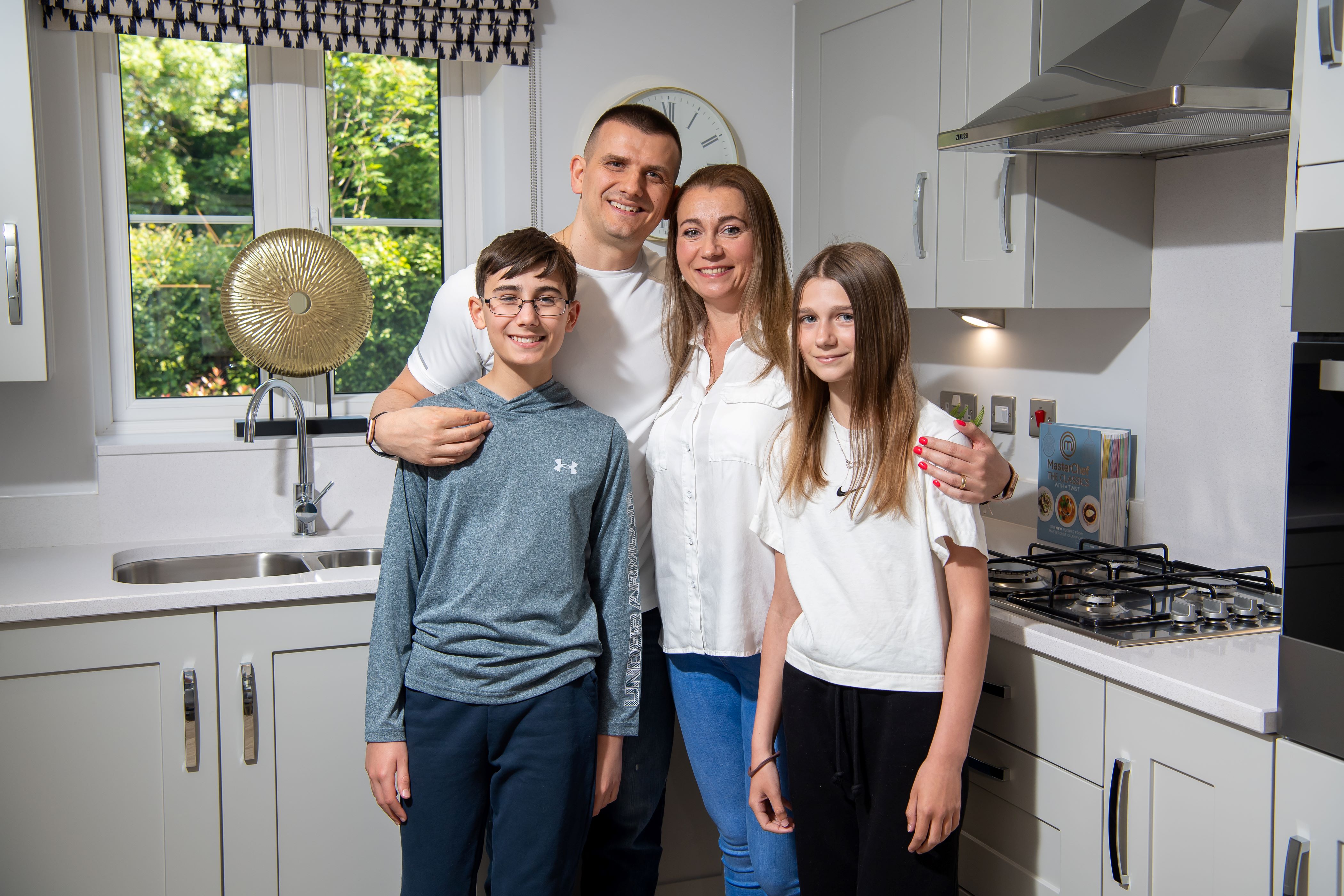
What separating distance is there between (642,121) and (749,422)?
0.53 m

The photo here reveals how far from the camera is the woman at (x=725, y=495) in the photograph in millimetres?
1526

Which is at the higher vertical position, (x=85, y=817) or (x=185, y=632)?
(x=185, y=632)

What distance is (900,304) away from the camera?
4.43ft

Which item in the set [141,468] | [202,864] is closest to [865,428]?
[202,864]

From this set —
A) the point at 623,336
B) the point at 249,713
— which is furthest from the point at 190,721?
the point at 623,336

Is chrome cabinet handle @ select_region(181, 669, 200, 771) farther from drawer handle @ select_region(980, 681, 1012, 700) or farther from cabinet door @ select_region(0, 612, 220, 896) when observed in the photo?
drawer handle @ select_region(980, 681, 1012, 700)

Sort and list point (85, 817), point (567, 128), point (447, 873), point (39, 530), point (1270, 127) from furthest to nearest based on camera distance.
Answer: point (567, 128), point (39, 530), point (85, 817), point (1270, 127), point (447, 873)

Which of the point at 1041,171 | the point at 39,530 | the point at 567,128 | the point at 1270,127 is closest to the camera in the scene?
the point at 1270,127

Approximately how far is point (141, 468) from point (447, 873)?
1.29 metres

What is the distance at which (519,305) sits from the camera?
4.78ft

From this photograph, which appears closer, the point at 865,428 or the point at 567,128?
the point at 865,428

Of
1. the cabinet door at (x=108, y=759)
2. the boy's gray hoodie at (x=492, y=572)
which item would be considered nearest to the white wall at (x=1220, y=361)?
the boy's gray hoodie at (x=492, y=572)

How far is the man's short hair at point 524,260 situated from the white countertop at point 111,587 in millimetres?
702

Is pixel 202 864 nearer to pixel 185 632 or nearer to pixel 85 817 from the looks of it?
pixel 85 817
